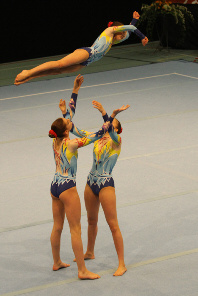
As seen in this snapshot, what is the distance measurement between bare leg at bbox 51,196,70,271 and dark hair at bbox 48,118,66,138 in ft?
2.17

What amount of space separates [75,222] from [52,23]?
48.4 feet

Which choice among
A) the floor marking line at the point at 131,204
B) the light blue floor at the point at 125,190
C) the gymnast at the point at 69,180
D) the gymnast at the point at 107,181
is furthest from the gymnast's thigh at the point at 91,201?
the floor marking line at the point at 131,204

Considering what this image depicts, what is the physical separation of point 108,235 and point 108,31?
7.92 feet

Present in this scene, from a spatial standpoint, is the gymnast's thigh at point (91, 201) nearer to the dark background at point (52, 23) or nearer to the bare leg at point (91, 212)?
the bare leg at point (91, 212)

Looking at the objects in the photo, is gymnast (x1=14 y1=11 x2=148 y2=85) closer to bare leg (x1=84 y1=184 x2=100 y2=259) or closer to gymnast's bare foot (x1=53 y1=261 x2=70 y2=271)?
bare leg (x1=84 y1=184 x2=100 y2=259)

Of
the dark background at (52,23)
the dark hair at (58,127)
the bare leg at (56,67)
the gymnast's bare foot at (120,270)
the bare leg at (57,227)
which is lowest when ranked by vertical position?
the dark background at (52,23)

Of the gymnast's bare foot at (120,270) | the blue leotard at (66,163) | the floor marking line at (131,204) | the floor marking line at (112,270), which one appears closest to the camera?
the floor marking line at (112,270)

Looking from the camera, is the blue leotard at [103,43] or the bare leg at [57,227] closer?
the bare leg at [57,227]

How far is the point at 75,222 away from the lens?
563cm

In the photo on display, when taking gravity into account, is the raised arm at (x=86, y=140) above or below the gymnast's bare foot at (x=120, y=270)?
above

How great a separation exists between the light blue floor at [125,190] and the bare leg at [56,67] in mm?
1998

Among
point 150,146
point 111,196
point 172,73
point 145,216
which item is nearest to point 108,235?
point 145,216

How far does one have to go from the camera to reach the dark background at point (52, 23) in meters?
18.9

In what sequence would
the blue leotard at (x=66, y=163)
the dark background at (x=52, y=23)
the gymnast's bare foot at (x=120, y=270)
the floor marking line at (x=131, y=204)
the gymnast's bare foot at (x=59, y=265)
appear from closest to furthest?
the blue leotard at (x=66, y=163)
the gymnast's bare foot at (x=120, y=270)
the gymnast's bare foot at (x=59, y=265)
the floor marking line at (x=131, y=204)
the dark background at (x=52, y=23)
